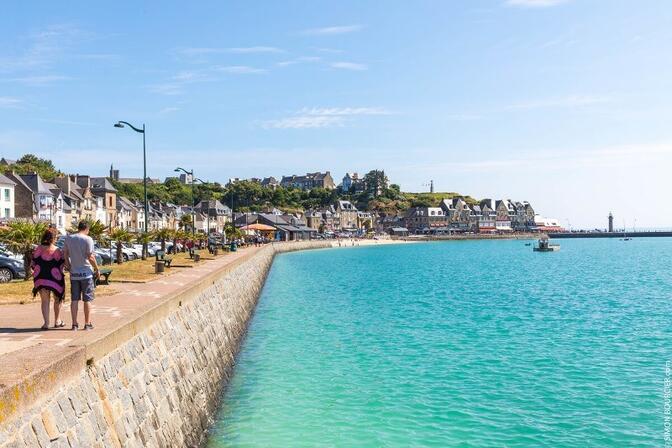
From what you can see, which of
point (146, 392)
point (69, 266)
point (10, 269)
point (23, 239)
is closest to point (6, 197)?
point (10, 269)

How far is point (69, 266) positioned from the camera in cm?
1053

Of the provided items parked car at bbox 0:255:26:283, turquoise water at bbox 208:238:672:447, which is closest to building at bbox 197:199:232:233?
turquoise water at bbox 208:238:672:447

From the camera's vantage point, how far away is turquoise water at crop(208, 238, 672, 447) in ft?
43.8

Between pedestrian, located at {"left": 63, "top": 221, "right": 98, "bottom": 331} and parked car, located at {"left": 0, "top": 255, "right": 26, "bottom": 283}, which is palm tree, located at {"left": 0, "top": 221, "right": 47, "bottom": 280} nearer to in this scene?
parked car, located at {"left": 0, "top": 255, "right": 26, "bottom": 283}

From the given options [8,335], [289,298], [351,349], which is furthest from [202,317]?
[289,298]

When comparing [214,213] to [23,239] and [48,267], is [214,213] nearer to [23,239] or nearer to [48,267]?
[23,239]

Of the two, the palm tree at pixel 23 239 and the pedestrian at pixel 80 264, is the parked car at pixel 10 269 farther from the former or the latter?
the pedestrian at pixel 80 264

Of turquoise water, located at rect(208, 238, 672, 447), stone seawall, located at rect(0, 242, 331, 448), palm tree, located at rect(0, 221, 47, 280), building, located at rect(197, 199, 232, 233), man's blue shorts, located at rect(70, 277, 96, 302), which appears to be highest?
building, located at rect(197, 199, 232, 233)

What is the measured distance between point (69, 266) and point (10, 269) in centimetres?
1803

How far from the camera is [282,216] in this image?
161250 millimetres

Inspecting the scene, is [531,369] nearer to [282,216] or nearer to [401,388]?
[401,388]

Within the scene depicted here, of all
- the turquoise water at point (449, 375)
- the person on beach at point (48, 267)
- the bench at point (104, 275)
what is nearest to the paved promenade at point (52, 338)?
the person on beach at point (48, 267)

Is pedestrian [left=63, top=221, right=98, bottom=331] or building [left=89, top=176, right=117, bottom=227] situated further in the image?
building [left=89, top=176, right=117, bottom=227]

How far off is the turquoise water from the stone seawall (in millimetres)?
992
